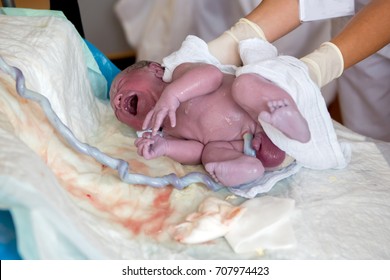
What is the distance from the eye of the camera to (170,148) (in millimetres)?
1106

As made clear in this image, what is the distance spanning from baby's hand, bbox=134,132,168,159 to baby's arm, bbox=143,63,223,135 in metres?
0.02

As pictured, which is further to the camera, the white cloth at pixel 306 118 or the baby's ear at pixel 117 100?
the baby's ear at pixel 117 100

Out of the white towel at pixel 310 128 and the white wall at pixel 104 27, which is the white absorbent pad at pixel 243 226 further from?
the white wall at pixel 104 27

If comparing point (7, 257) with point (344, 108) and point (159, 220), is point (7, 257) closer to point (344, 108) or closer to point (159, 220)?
point (159, 220)

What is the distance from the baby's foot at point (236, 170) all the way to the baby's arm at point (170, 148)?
0.40ft

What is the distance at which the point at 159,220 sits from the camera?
93 cm

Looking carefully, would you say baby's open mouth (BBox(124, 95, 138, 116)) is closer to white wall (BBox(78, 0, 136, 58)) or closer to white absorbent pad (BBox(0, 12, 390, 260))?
white absorbent pad (BBox(0, 12, 390, 260))

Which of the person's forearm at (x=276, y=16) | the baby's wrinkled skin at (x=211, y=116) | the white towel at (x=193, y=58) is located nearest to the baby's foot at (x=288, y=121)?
the baby's wrinkled skin at (x=211, y=116)

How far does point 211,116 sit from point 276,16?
0.36 m

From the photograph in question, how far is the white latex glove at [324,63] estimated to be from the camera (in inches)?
43.4

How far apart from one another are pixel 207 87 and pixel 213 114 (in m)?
0.06

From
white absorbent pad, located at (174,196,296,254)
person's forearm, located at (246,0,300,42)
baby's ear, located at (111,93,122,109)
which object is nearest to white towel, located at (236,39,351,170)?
white absorbent pad, located at (174,196,296,254)

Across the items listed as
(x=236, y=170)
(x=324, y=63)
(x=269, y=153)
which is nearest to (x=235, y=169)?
(x=236, y=170)

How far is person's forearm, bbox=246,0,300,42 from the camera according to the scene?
129 cm
